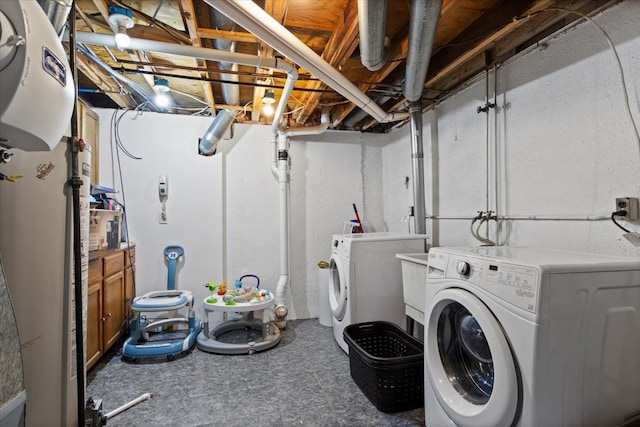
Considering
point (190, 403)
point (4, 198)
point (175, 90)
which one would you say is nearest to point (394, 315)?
point (190, 403)

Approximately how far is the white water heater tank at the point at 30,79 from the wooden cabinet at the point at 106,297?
1.43 meters

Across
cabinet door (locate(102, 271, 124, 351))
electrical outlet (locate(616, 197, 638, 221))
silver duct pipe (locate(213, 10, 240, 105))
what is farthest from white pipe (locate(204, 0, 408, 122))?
cabinet door (locate(102, 271, 124, 351))

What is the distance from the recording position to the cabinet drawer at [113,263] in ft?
7.64

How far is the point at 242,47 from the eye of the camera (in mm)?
2326

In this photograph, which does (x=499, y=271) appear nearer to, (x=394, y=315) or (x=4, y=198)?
(x=394, y=315)

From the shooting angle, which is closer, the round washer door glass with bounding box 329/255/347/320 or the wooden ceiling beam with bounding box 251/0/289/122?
the wooden ceiling beam with bounding box 251/0/289/122

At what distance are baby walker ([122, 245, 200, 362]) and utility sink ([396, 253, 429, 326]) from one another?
179 cm

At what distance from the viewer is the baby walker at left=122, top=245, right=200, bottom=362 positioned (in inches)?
93.9

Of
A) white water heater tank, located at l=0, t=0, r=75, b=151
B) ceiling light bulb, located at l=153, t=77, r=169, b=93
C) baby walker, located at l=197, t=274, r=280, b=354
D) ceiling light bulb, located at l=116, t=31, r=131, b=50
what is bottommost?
baby walker, located at l=197, t=274, r=280, b=354

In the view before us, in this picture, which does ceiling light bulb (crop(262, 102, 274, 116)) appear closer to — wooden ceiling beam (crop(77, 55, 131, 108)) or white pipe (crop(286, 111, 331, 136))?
white pipe (crop(286, 111, 331, 136))

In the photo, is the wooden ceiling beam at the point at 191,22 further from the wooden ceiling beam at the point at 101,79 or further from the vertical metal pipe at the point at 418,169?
the vertical metal pipe at the point at 418,169

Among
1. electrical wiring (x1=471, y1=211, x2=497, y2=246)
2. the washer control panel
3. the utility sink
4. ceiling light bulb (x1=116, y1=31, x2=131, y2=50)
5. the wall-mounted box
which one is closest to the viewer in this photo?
the washer control panel

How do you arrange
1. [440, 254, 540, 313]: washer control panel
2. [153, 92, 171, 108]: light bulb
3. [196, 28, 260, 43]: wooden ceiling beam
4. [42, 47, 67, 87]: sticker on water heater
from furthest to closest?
[153, 92, 171, 108]: light bulb
[196, 28, 260, 43]: wooden ceiling beam
[440, 254, 540, 313]: washer control panel
[42, 47, 67, 87]: sticker on water heater

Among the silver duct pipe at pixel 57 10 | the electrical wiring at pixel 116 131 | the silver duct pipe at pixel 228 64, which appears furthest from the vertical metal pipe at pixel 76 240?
the electrical wiring at pixel 116 131
